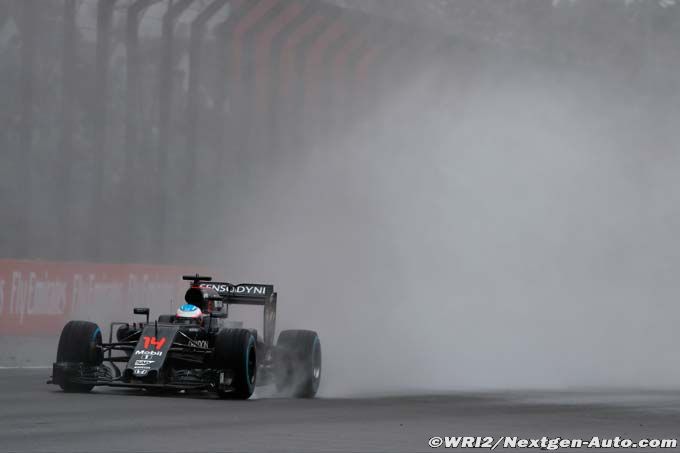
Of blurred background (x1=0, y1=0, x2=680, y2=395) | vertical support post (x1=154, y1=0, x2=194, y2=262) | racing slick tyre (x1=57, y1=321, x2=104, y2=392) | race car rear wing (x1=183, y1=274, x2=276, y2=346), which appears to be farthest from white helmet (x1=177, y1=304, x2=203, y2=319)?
vertical support post (x1=154, y1=0, x2=194, y2=262)

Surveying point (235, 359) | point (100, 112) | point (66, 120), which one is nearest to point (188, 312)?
point (235, 359)

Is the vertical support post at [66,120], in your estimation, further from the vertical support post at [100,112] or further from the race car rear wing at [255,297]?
the race car rear wing at [255,297]

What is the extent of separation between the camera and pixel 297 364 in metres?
20.2

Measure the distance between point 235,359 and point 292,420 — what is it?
2.87 m

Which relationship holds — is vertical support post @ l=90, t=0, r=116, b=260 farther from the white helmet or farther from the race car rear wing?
the white helmet

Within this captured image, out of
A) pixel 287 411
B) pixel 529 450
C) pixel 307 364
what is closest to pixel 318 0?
pixel 307 364

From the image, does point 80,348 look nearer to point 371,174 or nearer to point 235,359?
point 235,359

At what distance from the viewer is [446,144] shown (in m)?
41.2

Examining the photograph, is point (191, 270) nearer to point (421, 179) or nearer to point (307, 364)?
point (421, 179)

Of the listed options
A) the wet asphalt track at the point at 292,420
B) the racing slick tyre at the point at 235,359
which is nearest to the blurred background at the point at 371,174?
the racing slick tyre at the point at 235,359

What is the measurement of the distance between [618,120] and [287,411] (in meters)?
27.7

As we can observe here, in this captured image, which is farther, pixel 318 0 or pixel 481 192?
pixel 318 0

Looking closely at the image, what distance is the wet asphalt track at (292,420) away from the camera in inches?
504

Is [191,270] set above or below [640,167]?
below
